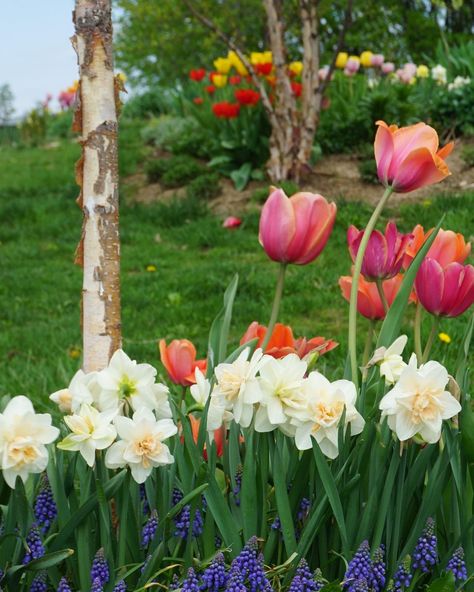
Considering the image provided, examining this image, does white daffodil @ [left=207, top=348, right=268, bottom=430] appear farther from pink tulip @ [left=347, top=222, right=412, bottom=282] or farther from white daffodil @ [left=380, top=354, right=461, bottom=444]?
pink tulip @ [left=347, top=222, right=412, bottom=282]

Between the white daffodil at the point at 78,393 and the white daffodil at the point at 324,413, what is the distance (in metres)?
0.39

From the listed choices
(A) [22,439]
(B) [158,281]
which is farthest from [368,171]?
(A) [22,439]

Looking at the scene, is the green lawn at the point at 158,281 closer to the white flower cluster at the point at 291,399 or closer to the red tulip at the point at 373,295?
the red tulip at the point at 373,295

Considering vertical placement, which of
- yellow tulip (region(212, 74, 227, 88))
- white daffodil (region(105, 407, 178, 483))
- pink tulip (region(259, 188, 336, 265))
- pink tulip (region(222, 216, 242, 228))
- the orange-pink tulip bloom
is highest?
yellow tulip (region(212, 74, 227, 88))

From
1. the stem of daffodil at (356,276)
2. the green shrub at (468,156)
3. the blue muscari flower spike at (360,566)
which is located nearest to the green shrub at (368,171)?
the green shrub at (468,156)

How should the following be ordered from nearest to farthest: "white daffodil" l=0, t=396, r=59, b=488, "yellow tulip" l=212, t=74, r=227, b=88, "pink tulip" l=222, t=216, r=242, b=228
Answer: "white daffodil" l=0, t=396, r=59, b=488, "pink tulip" l=222, t=216, r=242, b=228, "yellow tulip" l=212, t=74, r=227, b=88

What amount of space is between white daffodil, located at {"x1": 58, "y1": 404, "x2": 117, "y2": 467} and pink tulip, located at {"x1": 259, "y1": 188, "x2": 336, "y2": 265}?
0.53 meters

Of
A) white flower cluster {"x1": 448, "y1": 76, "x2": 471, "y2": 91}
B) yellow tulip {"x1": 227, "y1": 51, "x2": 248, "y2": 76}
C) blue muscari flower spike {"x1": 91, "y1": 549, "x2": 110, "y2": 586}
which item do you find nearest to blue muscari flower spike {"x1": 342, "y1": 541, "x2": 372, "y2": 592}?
blue muscari flower spike {"x1": 91, "y1": 549, "x2": 110, "y2": 586}

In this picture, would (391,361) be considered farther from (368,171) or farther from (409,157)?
(368,171)

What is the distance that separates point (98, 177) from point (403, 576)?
1062 millimetres

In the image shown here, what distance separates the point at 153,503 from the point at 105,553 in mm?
134

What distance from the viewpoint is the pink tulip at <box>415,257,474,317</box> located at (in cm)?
177

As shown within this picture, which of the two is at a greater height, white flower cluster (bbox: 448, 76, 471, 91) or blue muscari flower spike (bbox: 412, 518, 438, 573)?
white flower cluster (bbox: 448, 76, 471, 91)

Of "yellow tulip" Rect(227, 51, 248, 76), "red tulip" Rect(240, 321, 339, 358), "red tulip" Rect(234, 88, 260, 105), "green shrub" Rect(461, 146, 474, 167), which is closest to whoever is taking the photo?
"red tulip" Rect(240, 321, 339, 358)
